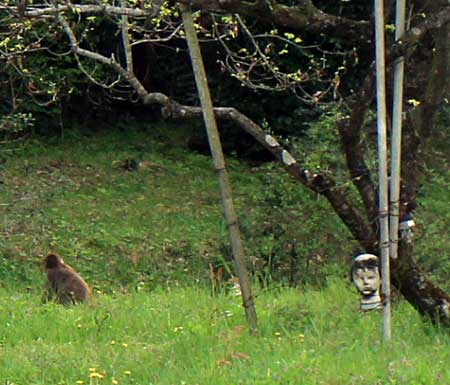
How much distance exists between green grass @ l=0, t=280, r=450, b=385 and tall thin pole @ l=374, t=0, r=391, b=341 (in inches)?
14.5

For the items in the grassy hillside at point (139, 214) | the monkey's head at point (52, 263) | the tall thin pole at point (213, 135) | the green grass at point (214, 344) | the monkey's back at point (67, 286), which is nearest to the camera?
the green grass at point (214, 344)

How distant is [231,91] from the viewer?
19469 mm

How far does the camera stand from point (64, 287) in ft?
36.4

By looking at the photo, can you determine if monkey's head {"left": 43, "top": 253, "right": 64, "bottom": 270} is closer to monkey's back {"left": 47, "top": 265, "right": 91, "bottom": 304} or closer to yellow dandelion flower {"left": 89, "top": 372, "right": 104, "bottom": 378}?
monkey's back {"left": 47, "top": 265, "right": 91, "bottom": 304}

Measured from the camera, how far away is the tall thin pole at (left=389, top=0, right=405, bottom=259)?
8094mm

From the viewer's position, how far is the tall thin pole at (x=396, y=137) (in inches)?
319

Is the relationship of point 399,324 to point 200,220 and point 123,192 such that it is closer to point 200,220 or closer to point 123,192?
point 200,220

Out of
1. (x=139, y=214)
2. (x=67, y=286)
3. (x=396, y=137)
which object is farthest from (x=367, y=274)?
(x=139, y=214)

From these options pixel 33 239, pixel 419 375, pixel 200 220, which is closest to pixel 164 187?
pixel 200 220

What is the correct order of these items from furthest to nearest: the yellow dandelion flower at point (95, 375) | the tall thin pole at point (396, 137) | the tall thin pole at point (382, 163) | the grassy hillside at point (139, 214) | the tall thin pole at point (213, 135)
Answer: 1. the grassy hillside at point (139, 214)
2. the tall thin pole at point (213, 135)
3. the tall thin pole at point (396, 137)
4. the tall thin pole at point (382, 163)
5. the yellow dandelion flower at point (95, 375)

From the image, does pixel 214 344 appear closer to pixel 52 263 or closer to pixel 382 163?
pixel 382 163

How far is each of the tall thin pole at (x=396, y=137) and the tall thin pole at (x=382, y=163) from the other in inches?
4.6

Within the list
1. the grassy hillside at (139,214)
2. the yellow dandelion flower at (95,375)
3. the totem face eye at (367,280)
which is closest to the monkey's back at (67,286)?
the grassy hillside at (139,214)

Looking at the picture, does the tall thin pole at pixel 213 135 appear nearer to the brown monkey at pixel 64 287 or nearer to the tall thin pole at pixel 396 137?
the tall thin pole at pixel 396 137
